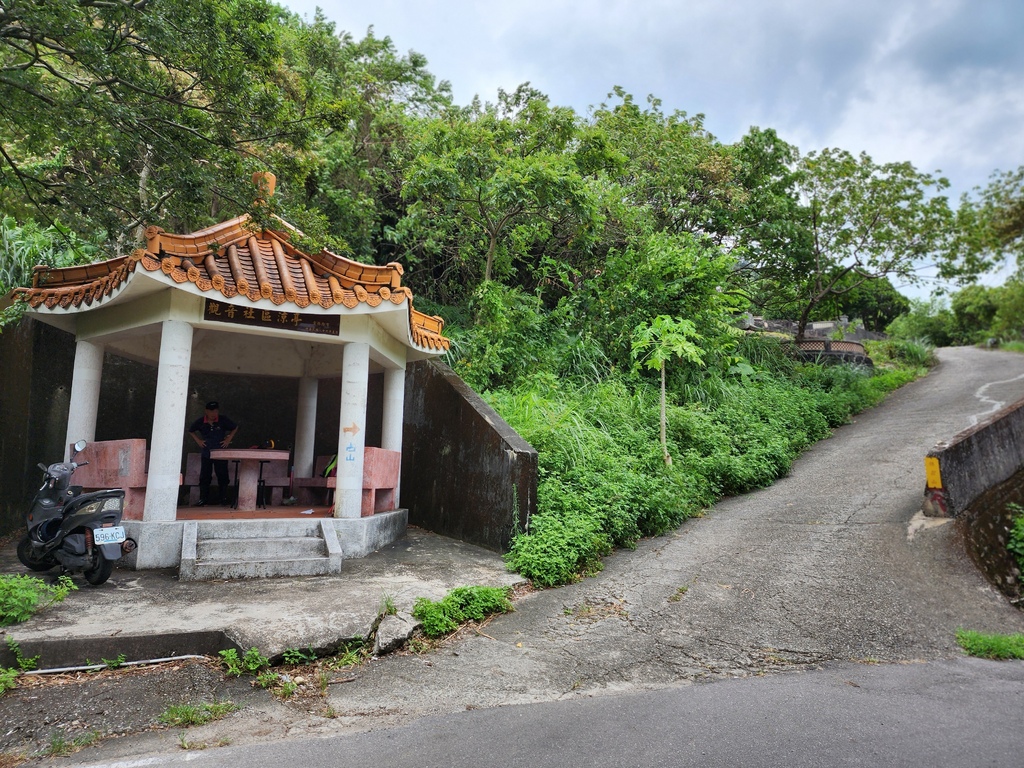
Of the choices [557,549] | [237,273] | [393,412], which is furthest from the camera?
[393,412]

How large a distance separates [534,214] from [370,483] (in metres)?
5.51

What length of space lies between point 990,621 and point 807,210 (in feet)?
34.5

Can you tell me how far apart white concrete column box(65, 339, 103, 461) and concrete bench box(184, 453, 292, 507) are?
1759 mm

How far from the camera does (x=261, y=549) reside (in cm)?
618

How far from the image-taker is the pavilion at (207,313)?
6.01m

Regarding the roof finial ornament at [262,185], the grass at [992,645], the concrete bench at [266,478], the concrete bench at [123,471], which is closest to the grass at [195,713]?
the concrete bench at [123,471]

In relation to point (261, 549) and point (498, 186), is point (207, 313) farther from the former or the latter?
point (498, 186)

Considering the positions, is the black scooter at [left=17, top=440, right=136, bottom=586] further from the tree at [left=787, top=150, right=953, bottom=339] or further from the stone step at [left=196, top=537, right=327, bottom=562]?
the tree at [left=787, top=150, right=953, bottom=339]

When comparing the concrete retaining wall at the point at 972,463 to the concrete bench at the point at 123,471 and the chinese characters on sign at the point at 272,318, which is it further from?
the concrete bench at the point at 123,471

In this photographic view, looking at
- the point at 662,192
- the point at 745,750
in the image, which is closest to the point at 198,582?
the point at 745,750

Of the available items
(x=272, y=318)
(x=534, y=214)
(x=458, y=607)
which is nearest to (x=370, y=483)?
(x=272, y=318)

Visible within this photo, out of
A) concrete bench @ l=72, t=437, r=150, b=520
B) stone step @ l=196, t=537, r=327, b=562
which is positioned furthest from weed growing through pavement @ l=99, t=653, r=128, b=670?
concrete bench @ l=72, t=437, r=150, b=520

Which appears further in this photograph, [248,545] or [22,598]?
[248,545]

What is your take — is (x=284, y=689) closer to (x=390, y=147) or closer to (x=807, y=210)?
(x=390, y=147)
